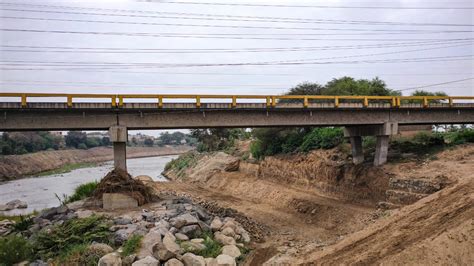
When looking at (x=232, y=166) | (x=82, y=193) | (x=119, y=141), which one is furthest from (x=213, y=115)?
(x=232, y=166)

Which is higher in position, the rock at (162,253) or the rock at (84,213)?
the rock at (84,213)

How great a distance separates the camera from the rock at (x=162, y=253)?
14203mm

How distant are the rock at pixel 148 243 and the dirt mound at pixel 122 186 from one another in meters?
6.10

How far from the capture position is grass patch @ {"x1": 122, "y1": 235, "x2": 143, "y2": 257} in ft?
48.1

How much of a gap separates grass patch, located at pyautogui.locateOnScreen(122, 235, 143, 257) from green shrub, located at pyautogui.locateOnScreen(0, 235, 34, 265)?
3870 millimetres

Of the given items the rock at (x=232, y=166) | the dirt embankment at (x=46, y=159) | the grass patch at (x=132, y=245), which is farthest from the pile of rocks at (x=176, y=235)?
the dirt embankment at (x=46, y=159)

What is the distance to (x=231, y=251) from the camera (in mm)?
16484

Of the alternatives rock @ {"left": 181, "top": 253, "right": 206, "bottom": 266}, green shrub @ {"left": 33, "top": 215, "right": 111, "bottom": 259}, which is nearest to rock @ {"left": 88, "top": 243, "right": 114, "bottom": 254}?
green shrub @ {"left": 33, "top": 215, "right": 111, "bottom": 259}

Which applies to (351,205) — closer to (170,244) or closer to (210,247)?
(210,247)

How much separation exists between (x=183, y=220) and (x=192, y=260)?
3512 mm

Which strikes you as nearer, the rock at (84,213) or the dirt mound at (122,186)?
the rock at (84,213)

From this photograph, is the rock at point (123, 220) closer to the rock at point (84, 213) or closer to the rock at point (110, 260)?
the rock at point (84, 213)

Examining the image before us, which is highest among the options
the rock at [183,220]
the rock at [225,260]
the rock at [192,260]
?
the rock at [183,220]

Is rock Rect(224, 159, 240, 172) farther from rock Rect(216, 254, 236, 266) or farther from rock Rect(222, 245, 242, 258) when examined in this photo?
rock Rect(216, 254, 236, 266)
